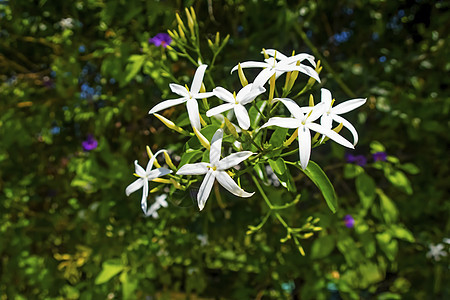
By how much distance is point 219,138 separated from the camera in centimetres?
60

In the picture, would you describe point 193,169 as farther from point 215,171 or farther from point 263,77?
point 263,77

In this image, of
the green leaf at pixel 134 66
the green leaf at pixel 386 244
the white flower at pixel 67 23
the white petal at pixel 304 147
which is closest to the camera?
the white petal at pixel 304 147

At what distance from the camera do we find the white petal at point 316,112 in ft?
1.99

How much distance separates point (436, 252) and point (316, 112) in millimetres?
1115

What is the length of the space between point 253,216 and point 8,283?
1196 millimetres

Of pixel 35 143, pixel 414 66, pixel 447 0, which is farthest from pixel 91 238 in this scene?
pixel 447 0

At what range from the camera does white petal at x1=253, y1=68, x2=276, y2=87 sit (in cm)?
63

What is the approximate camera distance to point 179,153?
1252mm

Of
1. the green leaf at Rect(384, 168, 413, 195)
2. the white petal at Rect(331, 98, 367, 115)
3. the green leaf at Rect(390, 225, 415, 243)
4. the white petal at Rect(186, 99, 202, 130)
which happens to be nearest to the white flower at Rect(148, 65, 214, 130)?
the white petal at Rect(186, 99, 202, 130)

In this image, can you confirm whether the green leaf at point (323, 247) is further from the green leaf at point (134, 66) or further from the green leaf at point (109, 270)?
the green leaf at point (134, 66)

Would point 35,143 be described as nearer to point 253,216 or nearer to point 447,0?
point 253,216

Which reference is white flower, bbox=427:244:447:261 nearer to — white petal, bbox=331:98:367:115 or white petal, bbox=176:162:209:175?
white petal, bbox=331:98:367:115

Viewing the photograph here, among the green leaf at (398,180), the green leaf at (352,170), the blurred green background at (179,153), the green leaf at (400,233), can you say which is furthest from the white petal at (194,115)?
the green leaf at (400,233)

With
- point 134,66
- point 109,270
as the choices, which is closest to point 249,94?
point 134,66
